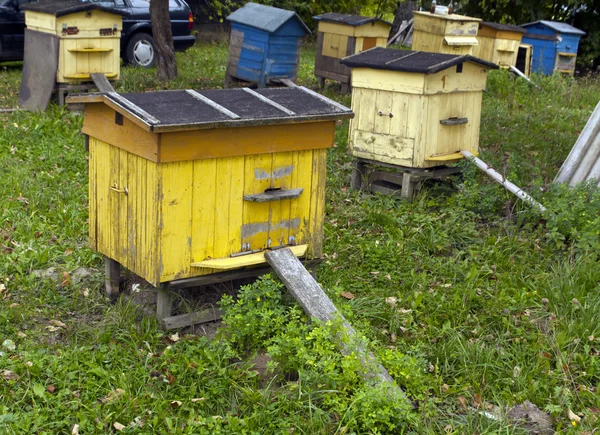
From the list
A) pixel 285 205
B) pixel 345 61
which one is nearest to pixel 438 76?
pixel 345 61

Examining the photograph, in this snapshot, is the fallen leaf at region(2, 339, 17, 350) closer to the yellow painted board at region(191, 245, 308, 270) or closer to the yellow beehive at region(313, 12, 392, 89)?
the yellow painted board at region(191, 245, 308, 270)

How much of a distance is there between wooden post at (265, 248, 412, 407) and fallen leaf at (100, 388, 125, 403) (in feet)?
3.82

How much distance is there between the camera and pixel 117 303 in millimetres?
5258

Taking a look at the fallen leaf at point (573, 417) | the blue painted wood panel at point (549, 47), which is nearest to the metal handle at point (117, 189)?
the fallen leaf at point (573, 417)

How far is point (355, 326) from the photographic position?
16.2ft

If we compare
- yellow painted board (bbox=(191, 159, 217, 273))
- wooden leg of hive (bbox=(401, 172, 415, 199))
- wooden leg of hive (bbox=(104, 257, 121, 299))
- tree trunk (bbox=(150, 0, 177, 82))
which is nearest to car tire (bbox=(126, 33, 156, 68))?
tree trunk (bbox=(150, 0, 177, 82))

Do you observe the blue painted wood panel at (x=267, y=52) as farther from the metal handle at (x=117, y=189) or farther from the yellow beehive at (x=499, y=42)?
the metal handle at (x=117, y=189)

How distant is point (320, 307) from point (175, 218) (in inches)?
40.1

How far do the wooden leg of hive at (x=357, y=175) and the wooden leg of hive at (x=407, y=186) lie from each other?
0.57 m

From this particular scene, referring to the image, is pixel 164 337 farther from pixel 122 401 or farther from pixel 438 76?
pixel 438 76

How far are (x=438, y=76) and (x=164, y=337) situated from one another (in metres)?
3.83

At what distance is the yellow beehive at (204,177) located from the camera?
4.65 m

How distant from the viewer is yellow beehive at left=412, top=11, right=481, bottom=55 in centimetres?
1273

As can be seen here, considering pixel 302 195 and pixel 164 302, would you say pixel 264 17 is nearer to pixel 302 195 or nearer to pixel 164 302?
pixel 302 195
